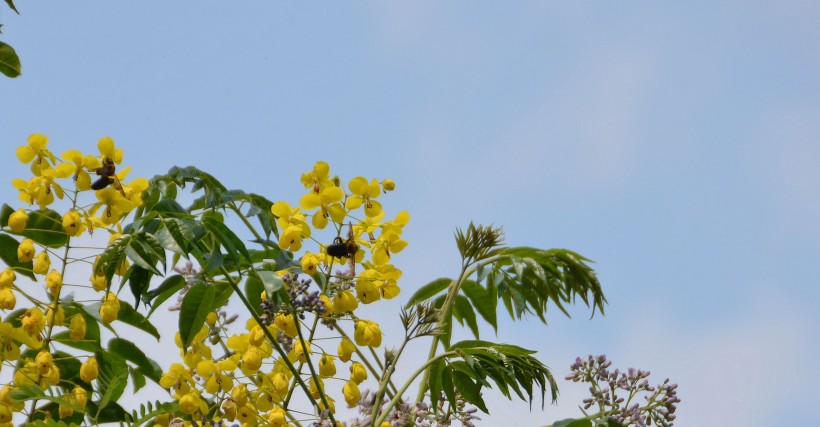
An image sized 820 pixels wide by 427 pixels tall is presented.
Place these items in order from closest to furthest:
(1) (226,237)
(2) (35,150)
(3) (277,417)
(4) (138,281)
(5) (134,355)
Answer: (4) (138,281)
(1) (226,237)
(3) (277,417)
(2) (35,150)
(5) (134,355)

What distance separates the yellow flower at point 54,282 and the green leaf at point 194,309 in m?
0.33

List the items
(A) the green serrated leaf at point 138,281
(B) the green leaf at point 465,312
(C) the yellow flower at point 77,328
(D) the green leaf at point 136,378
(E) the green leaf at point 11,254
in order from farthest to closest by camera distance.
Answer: (B) the green leaf at point 465,312 < (D) the green leaf at point 136,378 < (E) the green leaf at point 11,254 < (C) the yellow flower at point 77,328 < (A) the green serrated leaf at point 138,281

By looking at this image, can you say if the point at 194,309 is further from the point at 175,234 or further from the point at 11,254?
the point at 11,254

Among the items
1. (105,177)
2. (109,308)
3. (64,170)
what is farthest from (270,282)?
(64,170)

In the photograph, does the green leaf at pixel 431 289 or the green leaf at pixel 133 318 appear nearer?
the green leaf at pixel 133 318

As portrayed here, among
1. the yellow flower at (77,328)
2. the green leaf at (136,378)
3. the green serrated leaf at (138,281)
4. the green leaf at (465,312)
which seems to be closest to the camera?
the green serrated leaf at (138,281)

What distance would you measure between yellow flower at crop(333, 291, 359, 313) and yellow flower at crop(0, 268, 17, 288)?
834 millimetres

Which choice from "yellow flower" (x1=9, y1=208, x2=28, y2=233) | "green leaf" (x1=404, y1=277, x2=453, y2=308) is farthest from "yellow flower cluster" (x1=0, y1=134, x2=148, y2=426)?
"green leaf" (x1=404, y1=277, x2=453, y2=308)

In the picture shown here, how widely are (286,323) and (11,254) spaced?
0.83m

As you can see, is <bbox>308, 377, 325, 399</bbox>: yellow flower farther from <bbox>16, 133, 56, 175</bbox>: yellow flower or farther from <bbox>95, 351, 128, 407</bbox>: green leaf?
<bbox>16, 133, 56, 175</bbox>: yellow flower

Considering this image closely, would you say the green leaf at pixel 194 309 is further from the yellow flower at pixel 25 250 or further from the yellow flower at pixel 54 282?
the yellow flower at pixel 25 250

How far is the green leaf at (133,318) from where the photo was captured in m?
2.59

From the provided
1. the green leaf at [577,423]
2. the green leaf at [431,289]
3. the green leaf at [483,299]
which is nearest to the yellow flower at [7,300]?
the green leaf at [431,289]

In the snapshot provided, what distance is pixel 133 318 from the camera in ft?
8.54
